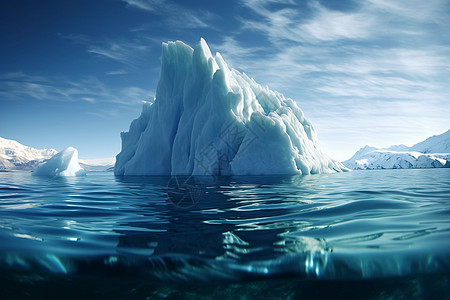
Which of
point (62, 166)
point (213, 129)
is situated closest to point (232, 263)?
point (213, 129)

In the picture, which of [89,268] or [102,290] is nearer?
[102,290]

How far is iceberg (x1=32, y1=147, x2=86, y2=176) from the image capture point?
2516 centimetres

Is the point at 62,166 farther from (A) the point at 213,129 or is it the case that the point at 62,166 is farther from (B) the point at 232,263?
(B) the point at 232,263

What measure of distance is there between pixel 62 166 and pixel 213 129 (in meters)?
14.3

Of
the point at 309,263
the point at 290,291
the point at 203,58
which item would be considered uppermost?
the point at 203,58

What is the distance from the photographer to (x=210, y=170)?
24.0 metres

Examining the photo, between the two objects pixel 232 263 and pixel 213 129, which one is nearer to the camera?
pixel 232 263

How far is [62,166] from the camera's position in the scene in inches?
1008

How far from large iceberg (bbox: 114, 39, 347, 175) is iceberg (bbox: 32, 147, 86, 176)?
4854 millimetres

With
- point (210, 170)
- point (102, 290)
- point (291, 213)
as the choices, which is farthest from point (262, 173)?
point (102, 290)

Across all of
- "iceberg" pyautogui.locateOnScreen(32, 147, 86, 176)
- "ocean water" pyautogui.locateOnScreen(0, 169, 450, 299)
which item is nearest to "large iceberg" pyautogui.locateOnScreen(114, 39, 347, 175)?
"iceberg" pyautogui.locateOnScreen(32, 147, 86, 176)

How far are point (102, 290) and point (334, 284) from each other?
1.79 m

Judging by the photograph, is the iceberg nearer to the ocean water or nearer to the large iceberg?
the large iceberg

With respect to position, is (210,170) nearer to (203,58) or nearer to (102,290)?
(203,58)
